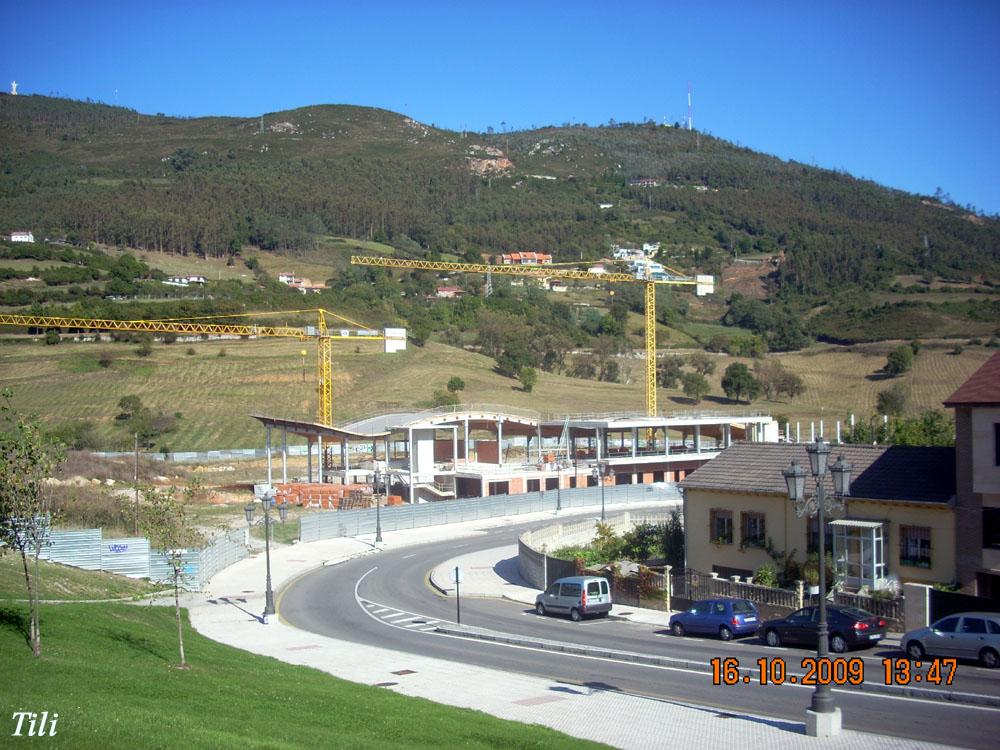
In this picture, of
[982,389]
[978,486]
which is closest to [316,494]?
[978,486]

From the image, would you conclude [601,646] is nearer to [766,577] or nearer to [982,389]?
[766,577]

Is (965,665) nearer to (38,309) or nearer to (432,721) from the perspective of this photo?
(432,721)

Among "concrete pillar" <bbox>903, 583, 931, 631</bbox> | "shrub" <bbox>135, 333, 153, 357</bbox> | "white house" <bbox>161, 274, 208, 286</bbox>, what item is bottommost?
"concrete pillar" <bbox>903, 583, 931, 631</bbox>

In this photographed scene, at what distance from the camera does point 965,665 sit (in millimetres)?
20625

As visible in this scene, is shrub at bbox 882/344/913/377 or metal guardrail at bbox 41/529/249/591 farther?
shrub at bbox 882/344/913/377

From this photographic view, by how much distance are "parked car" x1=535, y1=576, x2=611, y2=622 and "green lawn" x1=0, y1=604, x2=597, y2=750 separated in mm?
10301

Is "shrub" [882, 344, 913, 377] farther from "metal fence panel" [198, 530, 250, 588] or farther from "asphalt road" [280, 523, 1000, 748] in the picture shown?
"metal fence panel" [198, 530, 250, 588]

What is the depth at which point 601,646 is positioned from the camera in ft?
86.3

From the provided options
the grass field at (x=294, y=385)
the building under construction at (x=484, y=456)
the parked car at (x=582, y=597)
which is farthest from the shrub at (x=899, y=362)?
the parked car at (x=582, y=597)

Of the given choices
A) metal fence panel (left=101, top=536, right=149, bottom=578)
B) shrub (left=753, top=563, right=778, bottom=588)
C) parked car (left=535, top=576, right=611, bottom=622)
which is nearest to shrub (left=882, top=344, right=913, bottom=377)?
shrub (left=753, top=563, right=778, bottom=588)

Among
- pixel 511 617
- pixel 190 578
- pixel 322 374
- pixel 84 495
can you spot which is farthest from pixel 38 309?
pixel 511 617

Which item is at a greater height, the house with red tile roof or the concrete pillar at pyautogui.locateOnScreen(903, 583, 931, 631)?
the house with red tile roof

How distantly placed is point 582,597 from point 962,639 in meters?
12.0

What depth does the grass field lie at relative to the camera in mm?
96250
